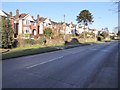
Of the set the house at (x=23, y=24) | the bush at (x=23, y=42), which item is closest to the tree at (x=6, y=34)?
the bush at (x=23, y=42)

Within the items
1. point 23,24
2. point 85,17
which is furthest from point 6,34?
point 85,17

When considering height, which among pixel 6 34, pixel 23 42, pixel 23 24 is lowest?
pixel 23 42

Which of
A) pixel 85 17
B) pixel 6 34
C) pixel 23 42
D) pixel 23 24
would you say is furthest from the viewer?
pixel 85 17

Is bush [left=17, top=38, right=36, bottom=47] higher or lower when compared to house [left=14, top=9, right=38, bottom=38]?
lower

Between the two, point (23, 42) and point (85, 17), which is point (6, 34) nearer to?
point (23, 42)

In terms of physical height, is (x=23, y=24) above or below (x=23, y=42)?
above

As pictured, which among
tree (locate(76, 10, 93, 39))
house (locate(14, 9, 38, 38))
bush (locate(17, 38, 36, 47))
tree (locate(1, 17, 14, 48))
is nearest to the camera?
tree (locate(1, 17, 14, 48))

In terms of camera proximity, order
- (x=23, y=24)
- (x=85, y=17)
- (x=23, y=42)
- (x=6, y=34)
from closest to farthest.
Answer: (x=6, y=34) < (x=23, y=42) < (x=23, y=24) < (x=85, y=17)

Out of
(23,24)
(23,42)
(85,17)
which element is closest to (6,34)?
(23,42)

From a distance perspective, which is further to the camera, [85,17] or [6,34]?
[85,17]

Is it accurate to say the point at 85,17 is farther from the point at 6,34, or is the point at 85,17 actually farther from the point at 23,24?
the point at 6,34

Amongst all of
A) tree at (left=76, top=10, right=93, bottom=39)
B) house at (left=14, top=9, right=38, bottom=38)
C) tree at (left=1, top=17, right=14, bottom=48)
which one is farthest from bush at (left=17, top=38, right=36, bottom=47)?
tree at (left=76, top=10, right=93, bottom=39)

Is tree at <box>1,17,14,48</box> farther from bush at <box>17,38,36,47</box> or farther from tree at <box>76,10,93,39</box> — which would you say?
tree at <box>76,10,93,39</box>

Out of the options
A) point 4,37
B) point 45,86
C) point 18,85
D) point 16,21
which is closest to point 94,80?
point 45,86
